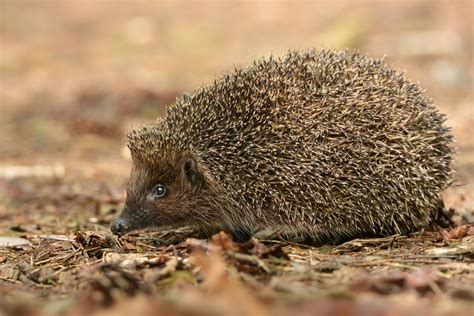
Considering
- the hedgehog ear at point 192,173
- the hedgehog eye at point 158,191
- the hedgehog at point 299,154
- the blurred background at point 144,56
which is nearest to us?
the hedgehog at point 299,154

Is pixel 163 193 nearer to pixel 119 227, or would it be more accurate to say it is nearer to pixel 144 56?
pixel 119 227

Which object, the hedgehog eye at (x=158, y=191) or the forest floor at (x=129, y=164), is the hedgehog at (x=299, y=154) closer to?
the hedgehog eye at (x=158, y=191)

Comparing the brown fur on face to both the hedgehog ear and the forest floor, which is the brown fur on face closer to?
the hedgehog ear

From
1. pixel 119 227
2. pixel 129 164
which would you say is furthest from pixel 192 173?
pixel 129 164

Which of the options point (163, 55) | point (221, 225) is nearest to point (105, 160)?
point (221, 225)

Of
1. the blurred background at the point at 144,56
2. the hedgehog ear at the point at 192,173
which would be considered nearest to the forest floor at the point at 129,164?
the blurred background at the point at 144,56

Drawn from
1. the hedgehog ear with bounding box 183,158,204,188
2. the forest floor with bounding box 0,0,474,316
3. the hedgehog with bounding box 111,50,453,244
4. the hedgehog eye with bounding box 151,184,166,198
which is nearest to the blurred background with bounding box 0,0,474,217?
the forest floor with bounding box 0,0,474,316

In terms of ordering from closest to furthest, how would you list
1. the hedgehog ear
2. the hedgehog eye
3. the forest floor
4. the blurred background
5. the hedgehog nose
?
the forest floor, the hedgehog nose, the hedgehog ear, the hedgehog eye, the blurred background
